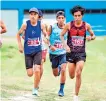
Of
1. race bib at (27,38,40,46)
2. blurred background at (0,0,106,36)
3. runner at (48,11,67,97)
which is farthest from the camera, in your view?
blurred background at (0,0,106,36)

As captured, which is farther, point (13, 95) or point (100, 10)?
point (100, 10)

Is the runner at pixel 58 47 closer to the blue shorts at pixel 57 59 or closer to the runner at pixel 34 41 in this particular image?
the blue shorts at pixel 57 59

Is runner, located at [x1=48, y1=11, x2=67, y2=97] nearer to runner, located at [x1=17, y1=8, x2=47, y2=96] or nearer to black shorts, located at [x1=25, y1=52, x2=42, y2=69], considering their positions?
runner, located at [x1=17, y1=8, x2=47, y2=96]

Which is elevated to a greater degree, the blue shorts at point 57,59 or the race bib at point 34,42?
the race bib at point 34,42

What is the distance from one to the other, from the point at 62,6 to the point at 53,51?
43.0m

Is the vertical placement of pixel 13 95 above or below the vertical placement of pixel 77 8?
below

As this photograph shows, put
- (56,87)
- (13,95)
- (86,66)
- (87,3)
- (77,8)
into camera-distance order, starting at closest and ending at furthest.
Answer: (77,8)
(13,95)
(56,87)
(86,66)
(87,3)

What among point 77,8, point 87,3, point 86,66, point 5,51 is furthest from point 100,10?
point 77,8

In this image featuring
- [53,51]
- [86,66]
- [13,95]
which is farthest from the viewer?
[86,66]

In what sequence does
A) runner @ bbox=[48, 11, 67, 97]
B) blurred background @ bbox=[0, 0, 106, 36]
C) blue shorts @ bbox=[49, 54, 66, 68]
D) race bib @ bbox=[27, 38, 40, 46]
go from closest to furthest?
race bib @ bbox=[27, 38, 40, 46]
runner @ bbox=[48, 11, 67, 97]
blue shorts @ bbox=[49, 54, 66, 68]
blurred background @ bbox=[0, 0, 106, 36]

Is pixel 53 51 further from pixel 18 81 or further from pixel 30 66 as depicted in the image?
pixel 18 81

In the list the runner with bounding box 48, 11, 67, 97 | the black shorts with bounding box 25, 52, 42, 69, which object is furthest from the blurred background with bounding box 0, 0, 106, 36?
the black shorts with bounding box 25, 52, 42, 69

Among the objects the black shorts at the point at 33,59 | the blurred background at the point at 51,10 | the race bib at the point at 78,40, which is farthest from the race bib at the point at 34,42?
the blurred background at the point at 51,10

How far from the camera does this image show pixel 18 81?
13.0m
